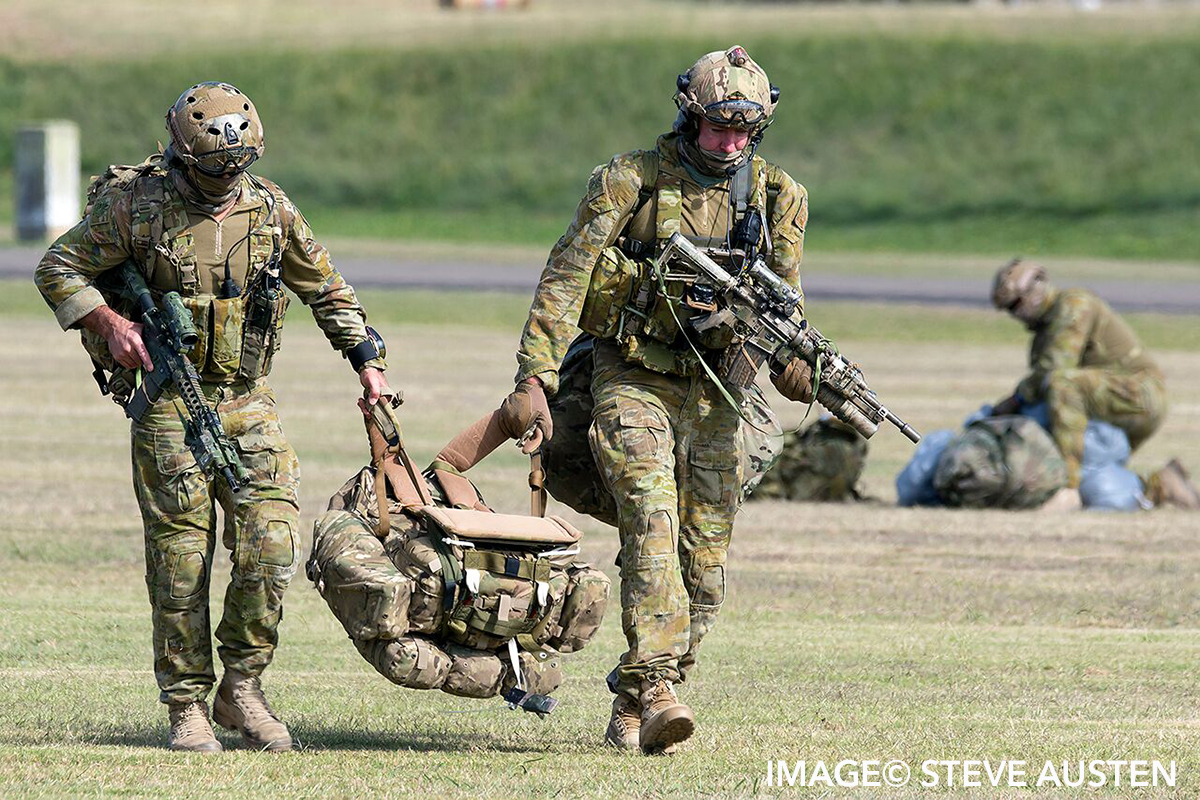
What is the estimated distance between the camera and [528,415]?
7398mm

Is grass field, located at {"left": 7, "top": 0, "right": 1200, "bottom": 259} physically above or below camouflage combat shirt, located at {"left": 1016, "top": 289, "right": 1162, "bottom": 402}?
above

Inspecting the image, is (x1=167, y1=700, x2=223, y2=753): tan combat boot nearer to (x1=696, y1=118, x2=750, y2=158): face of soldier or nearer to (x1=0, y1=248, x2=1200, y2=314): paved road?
(x1=696, y1=118, x2=750, y2=158): face of soldier

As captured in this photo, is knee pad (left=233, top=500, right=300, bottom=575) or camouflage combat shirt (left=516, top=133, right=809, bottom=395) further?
camouflage combat shirt (left=516, top=133, right=809, bottom=395)

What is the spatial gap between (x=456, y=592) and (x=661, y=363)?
1.22 m

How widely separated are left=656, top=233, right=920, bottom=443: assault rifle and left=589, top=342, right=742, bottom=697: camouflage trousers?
0.22m

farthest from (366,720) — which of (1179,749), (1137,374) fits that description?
(1137,374)

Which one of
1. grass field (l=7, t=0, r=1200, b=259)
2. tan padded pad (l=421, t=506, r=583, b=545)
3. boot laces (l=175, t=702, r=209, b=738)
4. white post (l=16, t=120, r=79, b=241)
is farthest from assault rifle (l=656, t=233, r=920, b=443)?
grass field (l=7, t=0, r=1200, b=259)

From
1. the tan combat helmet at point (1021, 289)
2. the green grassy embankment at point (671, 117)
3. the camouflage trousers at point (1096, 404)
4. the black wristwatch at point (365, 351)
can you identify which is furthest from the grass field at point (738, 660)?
the green grassy embankment at point (671, 117)

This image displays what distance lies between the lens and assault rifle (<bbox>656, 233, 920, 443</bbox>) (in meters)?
7.61

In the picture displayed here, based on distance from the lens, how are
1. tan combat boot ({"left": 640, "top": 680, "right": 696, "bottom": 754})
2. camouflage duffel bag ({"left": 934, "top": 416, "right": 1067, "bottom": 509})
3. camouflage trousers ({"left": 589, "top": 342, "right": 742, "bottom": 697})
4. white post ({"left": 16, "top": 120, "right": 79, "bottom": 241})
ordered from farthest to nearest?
white post ({"left": 16, "top": 120, "right": 79, "bottom": 241})
camouflage duffel bag ({"left": 934, "top": 416, "right": 1067, "bottom": 509})
camouflage trousers ({"left": 589, "top": 342, "right": 742, "bottom": 697})
tan combat boot ({"left": 640, "top": 680, "right": 696, "bottom": 754})

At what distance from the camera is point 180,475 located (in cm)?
715

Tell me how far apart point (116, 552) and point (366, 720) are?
4514 millimetres

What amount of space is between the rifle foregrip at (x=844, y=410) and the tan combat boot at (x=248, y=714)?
225cm

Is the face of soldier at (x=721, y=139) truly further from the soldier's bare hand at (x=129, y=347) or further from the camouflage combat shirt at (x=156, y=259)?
the soldier's bare hand at (x=129, y=347)
